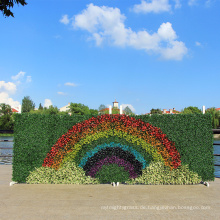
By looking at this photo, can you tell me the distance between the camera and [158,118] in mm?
7707

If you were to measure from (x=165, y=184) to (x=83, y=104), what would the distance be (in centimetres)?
6930

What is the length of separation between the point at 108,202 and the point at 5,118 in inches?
2670

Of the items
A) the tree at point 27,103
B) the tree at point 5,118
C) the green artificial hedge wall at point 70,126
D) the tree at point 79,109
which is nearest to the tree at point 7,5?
the green artificial hedge wall at point 70,126

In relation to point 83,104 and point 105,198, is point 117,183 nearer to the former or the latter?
point 105,198

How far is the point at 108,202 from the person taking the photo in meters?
5.64

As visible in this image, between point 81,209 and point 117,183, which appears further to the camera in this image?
point 117,183

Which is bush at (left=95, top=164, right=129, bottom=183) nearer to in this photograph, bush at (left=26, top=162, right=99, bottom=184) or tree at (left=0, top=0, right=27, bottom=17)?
bush at (left=26, top=162, right=99, bottom=184)

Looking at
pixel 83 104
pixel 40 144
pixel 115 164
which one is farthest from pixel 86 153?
pixel 83 104

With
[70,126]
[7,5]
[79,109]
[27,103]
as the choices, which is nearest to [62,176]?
[70,126]

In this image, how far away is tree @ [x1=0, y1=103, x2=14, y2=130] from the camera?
64569 millimetres

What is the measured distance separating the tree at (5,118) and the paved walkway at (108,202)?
60.4 metres

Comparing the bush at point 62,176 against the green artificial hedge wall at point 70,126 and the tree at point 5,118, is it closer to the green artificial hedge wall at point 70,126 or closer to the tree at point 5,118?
the green artificial hedge wall at point 70,126

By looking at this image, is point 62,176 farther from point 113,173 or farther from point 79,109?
point 79,109

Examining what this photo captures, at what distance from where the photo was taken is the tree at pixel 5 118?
64.6 meters
